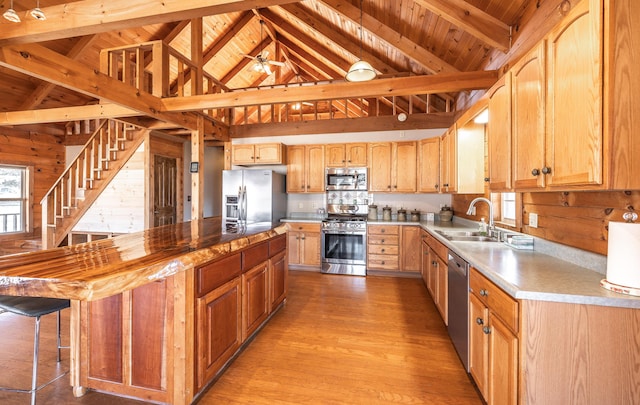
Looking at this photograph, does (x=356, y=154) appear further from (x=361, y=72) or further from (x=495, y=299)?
(x=495, y=299)

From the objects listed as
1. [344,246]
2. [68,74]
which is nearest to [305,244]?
[344,246]

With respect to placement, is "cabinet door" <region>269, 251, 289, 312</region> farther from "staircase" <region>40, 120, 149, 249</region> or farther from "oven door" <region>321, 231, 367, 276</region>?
"staircase" <region>40, 120, 149, 249</region>

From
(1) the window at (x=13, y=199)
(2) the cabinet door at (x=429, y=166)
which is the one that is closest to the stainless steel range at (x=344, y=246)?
(2) the cabinet door at (x=429, y=166)

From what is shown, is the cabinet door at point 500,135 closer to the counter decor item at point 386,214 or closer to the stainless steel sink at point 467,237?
the stainless steel sink at point 467,237

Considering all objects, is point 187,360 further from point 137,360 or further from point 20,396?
point 20,396

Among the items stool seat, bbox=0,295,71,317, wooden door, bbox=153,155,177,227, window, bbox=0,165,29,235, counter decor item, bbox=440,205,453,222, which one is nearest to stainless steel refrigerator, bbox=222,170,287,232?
wooden door, bbox=153,155,177,227

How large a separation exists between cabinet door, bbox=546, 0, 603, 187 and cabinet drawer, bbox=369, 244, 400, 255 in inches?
120

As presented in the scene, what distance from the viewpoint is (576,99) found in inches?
51.7

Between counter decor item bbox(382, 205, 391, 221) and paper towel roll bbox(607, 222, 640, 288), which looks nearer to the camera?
paper towel roll bbox(607, 222, 640, 288)

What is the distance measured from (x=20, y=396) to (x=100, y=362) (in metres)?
0.65

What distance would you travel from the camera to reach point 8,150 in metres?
5.75

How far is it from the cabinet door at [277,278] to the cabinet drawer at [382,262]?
1820 millimetres

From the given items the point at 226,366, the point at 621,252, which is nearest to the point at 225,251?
the point at 226,366

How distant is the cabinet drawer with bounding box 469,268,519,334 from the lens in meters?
1.32
